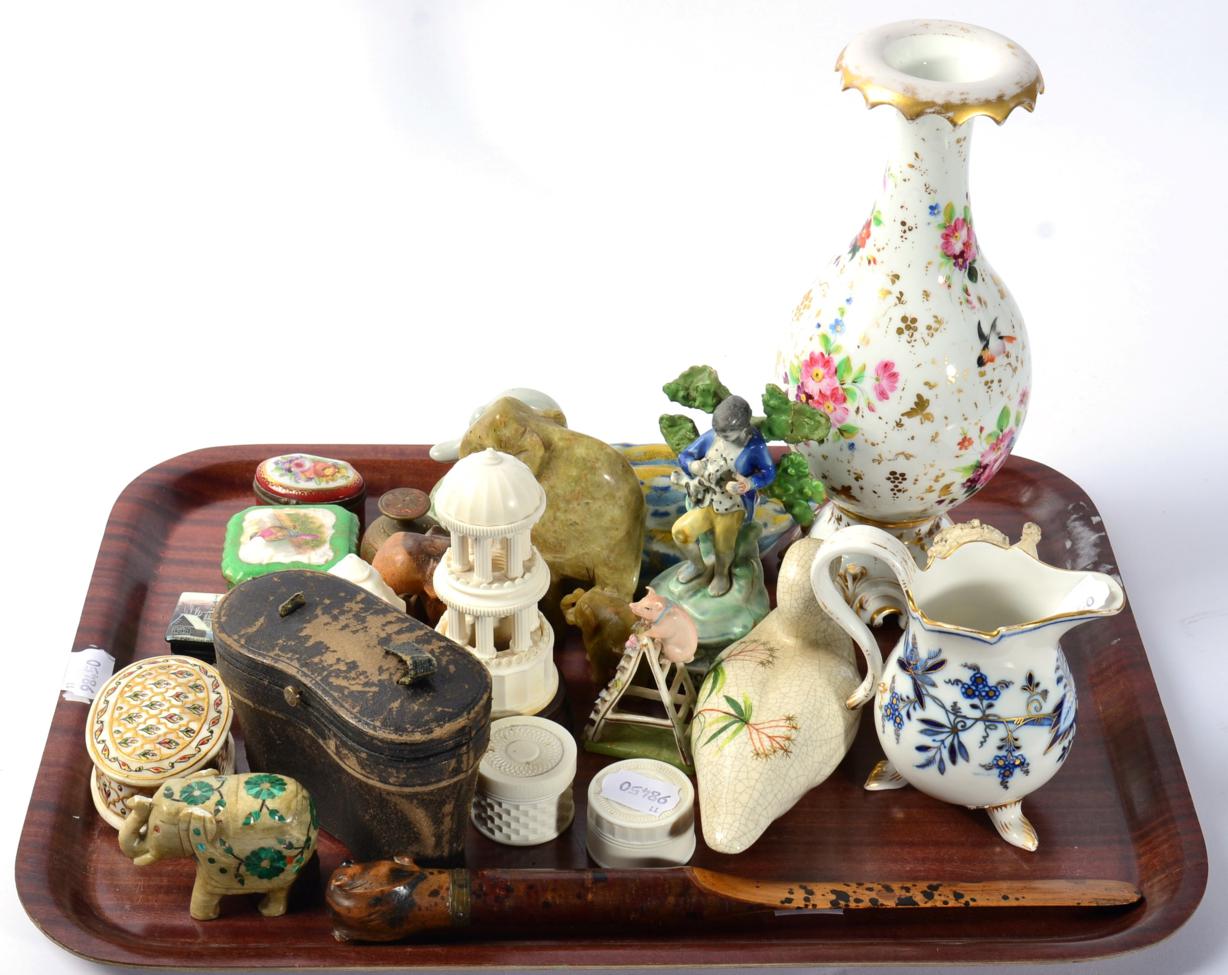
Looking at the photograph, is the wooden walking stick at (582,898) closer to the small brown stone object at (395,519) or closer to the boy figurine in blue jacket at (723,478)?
the boy figurine in blue jacket at (723,478)

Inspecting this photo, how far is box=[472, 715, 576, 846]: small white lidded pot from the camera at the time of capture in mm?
2133

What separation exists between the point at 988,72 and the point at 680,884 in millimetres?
1100

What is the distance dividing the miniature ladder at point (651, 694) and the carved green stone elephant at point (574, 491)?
18cm

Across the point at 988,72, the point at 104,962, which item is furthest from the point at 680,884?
the point at 988,72

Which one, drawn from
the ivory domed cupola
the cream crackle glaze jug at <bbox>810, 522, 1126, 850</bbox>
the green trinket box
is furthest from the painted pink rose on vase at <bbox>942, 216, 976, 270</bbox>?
the green trinket box

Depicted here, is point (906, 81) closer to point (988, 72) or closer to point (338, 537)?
point (988, 72)

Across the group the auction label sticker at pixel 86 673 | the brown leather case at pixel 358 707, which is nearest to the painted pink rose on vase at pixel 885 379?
the brown leather case at pixel 358 707

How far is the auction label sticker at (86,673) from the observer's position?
7.75 feet

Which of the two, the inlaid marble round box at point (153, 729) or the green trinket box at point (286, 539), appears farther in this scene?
the green trinket box at point (286, 539)

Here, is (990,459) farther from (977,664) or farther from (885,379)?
(977,664)

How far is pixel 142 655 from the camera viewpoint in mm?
2504

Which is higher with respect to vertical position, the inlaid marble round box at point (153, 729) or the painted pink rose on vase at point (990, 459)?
the painted pink rose on vase at point (990, 459)

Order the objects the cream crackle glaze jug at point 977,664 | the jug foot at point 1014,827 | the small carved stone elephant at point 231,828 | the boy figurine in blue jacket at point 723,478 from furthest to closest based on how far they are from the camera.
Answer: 1. the boy figurine in blue jacket at point 723,478
2. the jug foot at point 1014,827
3. the cream crackle glaze jug at point 977,664
4. the small carved stone elephant at point 231,828

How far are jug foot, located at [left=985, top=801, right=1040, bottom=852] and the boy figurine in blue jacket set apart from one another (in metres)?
0.50
